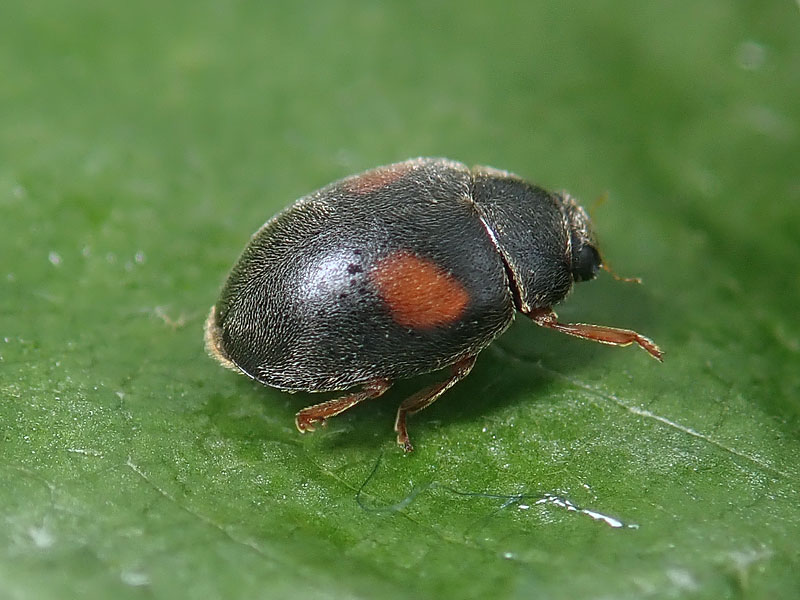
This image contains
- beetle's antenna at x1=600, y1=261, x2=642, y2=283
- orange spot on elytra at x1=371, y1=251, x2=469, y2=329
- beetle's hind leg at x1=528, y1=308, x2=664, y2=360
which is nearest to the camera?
orange spot on elytra at x1=371, y1=251, x2=469, y2=329

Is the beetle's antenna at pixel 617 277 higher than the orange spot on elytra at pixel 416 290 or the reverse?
the reverse

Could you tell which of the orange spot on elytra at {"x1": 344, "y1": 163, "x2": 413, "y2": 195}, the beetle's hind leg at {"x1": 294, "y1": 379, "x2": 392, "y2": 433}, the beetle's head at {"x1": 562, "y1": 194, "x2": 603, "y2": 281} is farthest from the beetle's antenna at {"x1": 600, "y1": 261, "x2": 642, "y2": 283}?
the beetle's hind leg at {"x1": 294, "y1": 379, "x2": 392, "y2": 433}

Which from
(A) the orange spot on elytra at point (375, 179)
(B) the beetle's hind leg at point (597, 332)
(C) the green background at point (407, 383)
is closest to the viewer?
(C) the green background at point (407, 383)

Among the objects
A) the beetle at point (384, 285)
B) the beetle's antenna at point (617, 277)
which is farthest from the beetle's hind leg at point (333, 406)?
the beetle's antenna at point (617, 277)

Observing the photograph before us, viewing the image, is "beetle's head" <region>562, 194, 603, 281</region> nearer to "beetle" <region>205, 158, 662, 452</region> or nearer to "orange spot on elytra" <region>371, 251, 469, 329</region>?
"beetle" <region>205, 158, 662, 452</region>

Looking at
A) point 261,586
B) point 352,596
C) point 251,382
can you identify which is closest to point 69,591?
point 261,586

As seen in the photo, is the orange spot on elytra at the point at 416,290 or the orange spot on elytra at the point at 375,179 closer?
the orange spot on elytra at the point at 416,290

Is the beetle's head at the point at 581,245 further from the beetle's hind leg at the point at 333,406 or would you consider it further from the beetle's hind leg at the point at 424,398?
the beetle's hind leg at the point at 333,406
